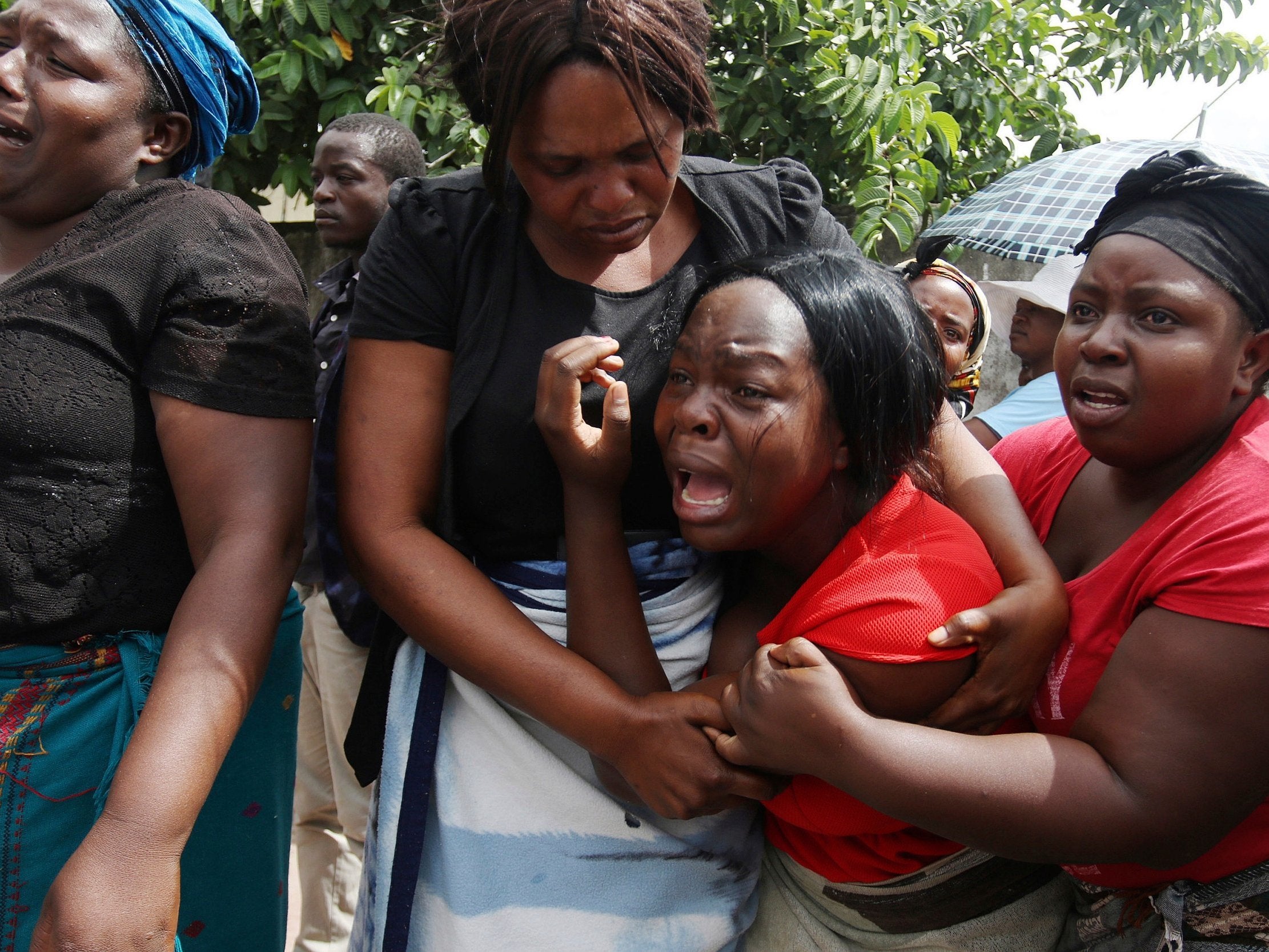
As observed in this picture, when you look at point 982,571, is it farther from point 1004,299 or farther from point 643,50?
point 1004,299

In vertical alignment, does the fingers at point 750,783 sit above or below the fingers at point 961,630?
below

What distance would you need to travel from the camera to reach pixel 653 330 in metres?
1.63

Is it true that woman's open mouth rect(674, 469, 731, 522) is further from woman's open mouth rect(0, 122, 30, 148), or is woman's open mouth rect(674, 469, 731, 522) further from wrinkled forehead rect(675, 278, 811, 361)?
woman's open mouth rect(0, 122, 30, 148)

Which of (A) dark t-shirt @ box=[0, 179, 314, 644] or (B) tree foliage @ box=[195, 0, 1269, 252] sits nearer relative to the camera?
(A) dark t-shirt @ box=[0, 179, 314, 644]

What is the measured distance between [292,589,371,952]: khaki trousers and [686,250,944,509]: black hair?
86.0 inches

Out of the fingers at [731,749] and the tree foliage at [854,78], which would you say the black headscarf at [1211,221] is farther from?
the tree foliage at [854,78]

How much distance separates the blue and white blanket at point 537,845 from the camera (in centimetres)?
152

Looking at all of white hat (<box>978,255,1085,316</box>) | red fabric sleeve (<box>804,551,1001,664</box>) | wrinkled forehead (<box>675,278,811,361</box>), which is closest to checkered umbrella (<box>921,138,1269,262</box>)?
white hat (<box>978,255,1085,316</box>)

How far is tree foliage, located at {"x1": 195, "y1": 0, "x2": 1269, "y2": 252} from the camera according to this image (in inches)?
159

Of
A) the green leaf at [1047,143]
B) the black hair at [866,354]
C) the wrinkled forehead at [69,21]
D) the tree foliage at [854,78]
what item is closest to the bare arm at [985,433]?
the tree foliage at [854,78]

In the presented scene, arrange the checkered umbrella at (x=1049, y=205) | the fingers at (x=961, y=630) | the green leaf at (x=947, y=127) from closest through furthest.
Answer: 1. the fingers at (x=961, y=630)
2. the checkered umbrella at (x=1049, y=205)
3. the green leaf at (x=947, y=127)

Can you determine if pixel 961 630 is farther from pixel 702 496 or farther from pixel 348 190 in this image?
pixel 348 190

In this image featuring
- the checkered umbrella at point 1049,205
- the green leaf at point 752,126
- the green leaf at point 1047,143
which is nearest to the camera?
the checkered umbrella at point 1049,205

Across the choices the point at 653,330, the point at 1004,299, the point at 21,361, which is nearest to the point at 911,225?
the point at 1004,299
